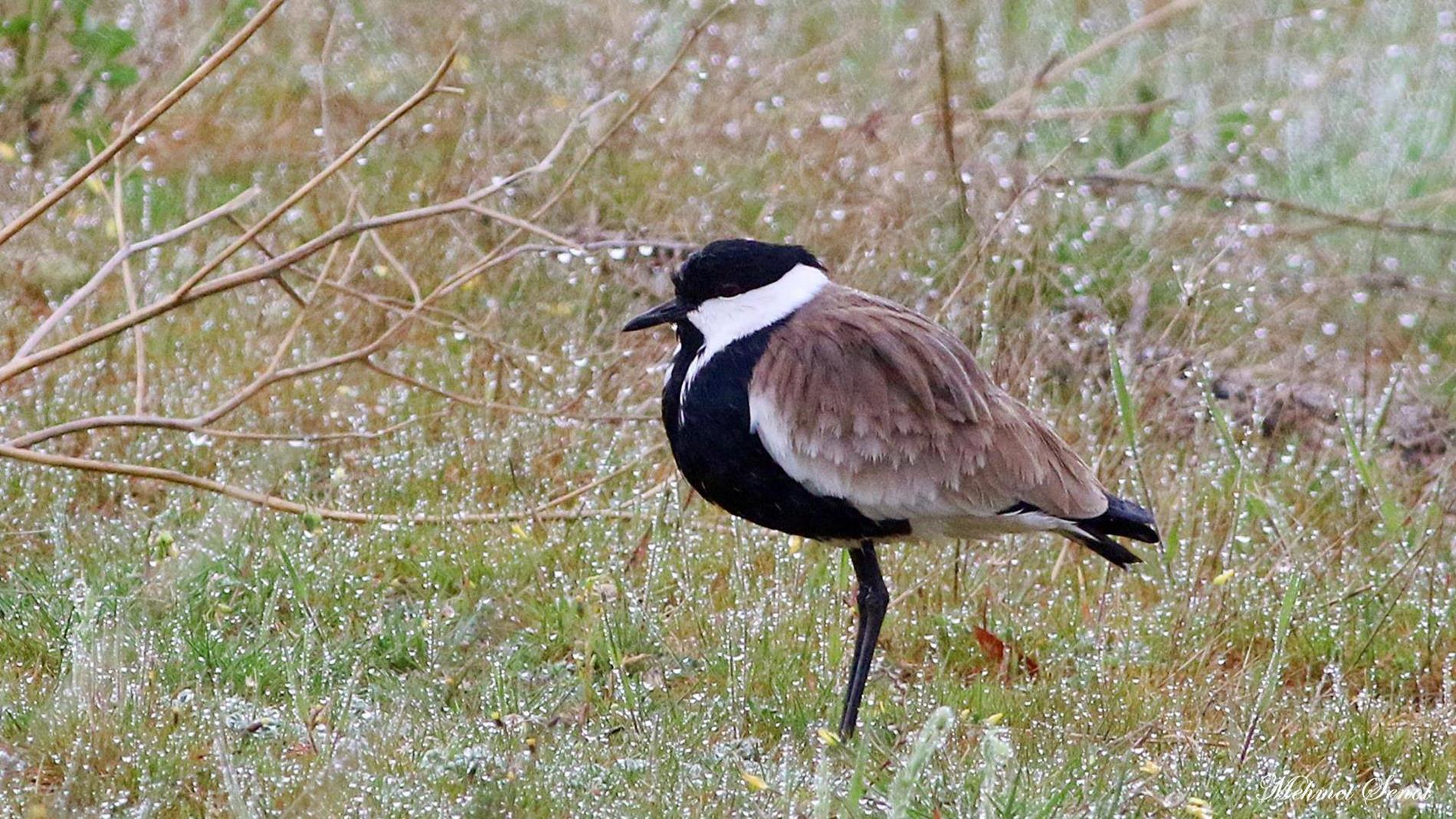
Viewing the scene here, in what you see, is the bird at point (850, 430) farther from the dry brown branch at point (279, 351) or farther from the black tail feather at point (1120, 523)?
the dry brown branch at point (279, 351)

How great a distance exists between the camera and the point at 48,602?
372 centimetres

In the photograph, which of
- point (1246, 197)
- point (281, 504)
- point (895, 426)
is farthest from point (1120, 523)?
point (1246, 197)

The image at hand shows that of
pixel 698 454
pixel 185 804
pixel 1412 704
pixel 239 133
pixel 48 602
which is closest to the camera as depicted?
pixel 185 804

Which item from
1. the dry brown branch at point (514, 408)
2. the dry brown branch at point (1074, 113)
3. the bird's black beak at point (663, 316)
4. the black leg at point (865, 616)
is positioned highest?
the dry brown branch at point (1074, 113)

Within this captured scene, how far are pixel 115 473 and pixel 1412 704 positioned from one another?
9.86ft

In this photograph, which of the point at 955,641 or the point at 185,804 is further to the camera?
the point at 955,641

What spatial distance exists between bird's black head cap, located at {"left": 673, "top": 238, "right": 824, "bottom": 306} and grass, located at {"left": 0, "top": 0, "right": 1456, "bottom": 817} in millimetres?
490

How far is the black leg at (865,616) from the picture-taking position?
3562 mm

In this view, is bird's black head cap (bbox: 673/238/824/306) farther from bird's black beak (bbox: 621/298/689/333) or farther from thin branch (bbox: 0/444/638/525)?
thin branch (bbox: 0/444/638/525)

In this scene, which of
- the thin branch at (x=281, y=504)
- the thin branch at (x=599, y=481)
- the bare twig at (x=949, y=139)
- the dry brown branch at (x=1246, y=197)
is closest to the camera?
the thin branch at (x=281, y=504)

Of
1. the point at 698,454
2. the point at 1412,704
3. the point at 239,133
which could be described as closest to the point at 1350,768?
the point at 1412,704

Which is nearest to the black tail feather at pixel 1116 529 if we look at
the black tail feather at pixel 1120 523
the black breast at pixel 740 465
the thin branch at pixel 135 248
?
the black tail feather at pixel 1120 523

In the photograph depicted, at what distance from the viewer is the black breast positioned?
3.45 metres

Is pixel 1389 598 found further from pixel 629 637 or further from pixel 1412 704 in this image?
pixel 629 637
